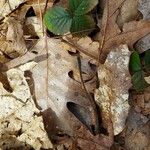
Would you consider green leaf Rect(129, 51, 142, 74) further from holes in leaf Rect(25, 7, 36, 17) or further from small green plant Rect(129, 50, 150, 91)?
holes in leaf Rect(25, 7, 36, 17)

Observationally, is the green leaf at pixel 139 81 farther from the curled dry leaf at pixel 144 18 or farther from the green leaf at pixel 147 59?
the curled dry leaf at pixel 144 18

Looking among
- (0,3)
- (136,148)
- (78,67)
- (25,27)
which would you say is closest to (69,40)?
(78,67)

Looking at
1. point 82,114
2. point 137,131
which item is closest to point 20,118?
point 82,114

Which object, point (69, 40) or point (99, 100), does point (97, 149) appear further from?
point (69, 40)

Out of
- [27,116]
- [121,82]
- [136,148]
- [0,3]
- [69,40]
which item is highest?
[0,3]

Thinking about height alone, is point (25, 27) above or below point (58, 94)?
above

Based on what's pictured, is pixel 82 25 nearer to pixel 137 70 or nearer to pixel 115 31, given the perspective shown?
pixel 115 31
